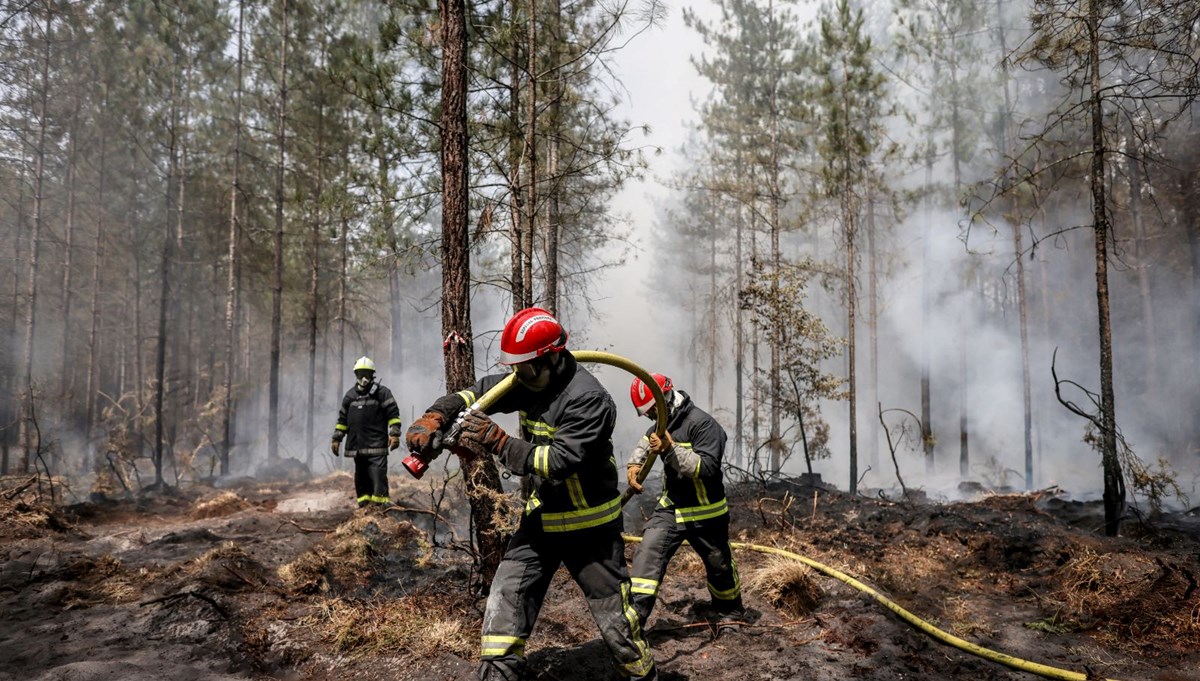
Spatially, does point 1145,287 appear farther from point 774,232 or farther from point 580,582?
point 580,582

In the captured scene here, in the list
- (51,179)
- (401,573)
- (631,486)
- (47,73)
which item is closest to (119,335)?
(51,179)

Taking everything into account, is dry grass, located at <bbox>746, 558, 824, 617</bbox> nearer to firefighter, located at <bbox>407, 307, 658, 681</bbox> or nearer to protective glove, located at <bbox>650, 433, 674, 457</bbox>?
protective glove, located at <bbox>650, 433, 674, 457</bbox>

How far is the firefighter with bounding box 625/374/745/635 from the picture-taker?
197 inches

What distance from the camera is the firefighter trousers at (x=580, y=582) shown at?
11.0ft

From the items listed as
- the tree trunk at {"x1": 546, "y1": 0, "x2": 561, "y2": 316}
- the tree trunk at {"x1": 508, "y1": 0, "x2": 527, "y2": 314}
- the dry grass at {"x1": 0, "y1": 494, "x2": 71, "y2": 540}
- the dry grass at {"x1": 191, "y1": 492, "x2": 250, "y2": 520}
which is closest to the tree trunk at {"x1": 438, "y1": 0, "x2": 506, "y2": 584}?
the tree trunk at {"x1": 508, "y1": 0, "x2": 527, "y2": 314}

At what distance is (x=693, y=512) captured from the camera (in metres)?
5.21

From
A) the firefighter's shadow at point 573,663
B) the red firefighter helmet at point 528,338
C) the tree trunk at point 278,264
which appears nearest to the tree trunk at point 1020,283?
the firefighter's shadow at point 573,663

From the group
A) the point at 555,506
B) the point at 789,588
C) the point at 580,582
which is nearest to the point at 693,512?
the point at 789,588

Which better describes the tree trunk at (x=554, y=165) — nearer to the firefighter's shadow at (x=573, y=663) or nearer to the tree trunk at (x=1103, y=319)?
the firefighter's shadow at (x=573, y=663)

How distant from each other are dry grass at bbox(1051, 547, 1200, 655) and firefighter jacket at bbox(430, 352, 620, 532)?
4.68 m

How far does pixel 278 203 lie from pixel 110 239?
10.2 metres

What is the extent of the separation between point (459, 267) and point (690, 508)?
2.79m

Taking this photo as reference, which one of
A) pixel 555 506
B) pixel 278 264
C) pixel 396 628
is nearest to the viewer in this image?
pixel 555 506

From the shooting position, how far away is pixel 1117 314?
23297 mm
